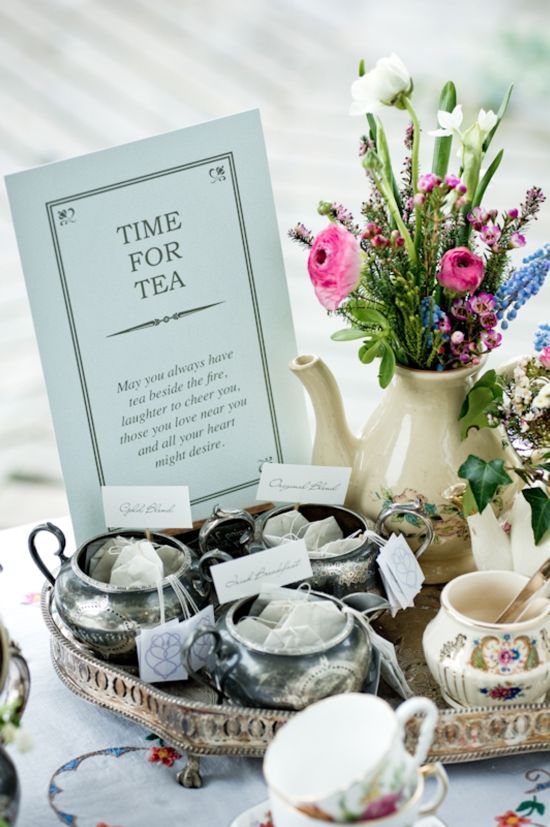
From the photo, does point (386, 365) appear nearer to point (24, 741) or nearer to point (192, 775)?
point (192, 775)

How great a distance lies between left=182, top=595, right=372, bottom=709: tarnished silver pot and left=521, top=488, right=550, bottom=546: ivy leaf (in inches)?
9.7

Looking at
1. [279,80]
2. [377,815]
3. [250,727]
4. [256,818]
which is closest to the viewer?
[377,815]

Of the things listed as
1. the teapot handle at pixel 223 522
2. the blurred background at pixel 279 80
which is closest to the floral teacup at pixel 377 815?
the teapot handle at pixel 223 522

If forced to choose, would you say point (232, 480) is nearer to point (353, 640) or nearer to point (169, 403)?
point (169, 403)

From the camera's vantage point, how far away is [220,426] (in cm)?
141

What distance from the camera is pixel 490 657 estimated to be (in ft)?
3.54

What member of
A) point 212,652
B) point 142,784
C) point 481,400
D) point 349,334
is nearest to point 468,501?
point 481,400

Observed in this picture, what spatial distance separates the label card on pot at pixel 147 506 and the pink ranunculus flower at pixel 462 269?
402mm

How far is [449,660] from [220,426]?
0.46 metres

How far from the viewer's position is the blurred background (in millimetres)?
3666

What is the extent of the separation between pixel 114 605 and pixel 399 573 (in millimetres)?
328

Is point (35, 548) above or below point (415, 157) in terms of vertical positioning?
below

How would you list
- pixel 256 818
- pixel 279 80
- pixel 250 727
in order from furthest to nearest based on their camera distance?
pixel 279 80, pixel 250 727, pixel 256 818

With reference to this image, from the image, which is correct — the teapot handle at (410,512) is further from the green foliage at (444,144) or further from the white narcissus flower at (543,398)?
the green foliage at (444,144)
